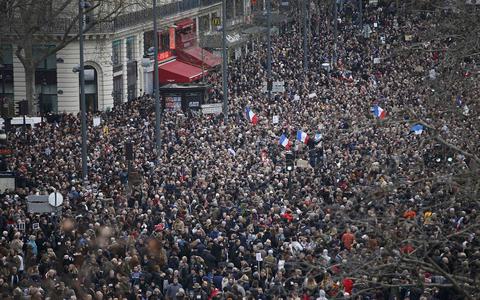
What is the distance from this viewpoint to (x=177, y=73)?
68.8 m

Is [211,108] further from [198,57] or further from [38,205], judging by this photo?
[198,57]

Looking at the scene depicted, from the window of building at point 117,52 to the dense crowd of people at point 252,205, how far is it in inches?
280

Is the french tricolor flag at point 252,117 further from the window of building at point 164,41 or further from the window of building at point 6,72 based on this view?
the window of building at point 164,41

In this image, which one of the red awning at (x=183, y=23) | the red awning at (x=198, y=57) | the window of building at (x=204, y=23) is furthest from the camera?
the window of building at (x=204, y=23)

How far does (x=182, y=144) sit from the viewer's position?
45500 mm

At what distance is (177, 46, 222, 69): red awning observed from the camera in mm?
73338

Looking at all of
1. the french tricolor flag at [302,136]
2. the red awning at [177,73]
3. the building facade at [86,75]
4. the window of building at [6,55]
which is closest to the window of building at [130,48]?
the building facade at [86,75]

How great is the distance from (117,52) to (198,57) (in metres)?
8.26

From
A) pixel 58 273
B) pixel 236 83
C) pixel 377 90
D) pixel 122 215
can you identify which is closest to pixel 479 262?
pixel 58 273

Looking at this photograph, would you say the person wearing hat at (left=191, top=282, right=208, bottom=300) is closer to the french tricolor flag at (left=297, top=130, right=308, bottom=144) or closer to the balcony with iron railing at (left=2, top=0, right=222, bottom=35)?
the french tricolor flag at (left=297, top=130, right=308, bottom=144)

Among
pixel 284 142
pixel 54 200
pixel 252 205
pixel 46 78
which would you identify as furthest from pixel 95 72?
pixel 54 200

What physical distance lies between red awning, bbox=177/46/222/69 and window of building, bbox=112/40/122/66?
6.13 metres

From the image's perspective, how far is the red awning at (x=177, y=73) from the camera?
68000 mm

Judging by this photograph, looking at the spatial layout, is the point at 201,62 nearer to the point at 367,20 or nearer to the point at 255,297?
the point at 367,20
